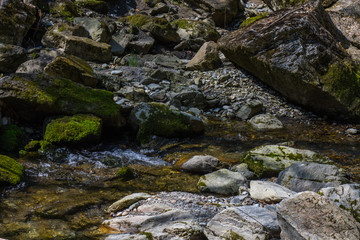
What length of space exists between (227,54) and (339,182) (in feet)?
22.9

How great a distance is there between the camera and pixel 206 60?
10680 mm

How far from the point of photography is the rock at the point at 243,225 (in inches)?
120

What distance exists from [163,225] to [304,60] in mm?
6898

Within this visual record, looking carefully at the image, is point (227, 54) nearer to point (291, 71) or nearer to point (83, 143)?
point (291, 71)

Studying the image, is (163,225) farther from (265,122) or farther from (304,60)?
(304,60)

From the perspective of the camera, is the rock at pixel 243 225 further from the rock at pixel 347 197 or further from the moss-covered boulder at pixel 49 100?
the moss-covered boulder at pixel 49 100

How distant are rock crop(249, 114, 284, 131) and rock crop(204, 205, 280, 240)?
484 centimetres

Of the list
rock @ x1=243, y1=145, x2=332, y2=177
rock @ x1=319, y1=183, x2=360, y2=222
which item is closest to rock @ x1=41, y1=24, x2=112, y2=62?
rock @ x1=243, y1=145, x2=332, y2=177

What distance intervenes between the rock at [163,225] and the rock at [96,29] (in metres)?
9.25

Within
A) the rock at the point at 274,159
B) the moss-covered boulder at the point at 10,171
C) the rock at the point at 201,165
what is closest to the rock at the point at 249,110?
the rock at the point at 274,159

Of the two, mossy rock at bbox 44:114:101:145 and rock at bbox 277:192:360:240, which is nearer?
rock at bbox 277:192:360:240

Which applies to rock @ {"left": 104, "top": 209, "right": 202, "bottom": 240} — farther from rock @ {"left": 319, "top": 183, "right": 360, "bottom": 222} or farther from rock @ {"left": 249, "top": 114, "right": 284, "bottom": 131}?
rock @ {"left": 249, "top": 114, "right": 284, "bottom": 131}

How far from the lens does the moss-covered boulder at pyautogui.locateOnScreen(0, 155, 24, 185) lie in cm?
438

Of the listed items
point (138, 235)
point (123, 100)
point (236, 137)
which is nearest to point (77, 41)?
point (123, 100)
